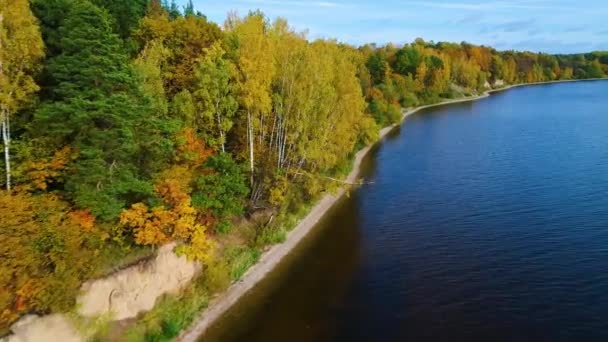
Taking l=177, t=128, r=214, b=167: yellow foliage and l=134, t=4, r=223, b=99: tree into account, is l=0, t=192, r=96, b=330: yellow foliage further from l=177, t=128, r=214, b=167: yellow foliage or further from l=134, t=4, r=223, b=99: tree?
l=134, t=4, r=223, b=99: tree

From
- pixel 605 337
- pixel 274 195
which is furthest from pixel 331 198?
pixel 605 337

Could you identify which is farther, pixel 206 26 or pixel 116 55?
pixel 206 26

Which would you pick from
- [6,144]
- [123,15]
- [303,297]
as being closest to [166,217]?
[6,144]

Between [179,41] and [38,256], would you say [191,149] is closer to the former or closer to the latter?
[179,41]

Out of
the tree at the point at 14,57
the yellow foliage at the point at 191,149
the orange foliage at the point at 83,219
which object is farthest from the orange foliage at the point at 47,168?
the yellow foliage at the point at 191,149

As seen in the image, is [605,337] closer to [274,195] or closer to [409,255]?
[409,255]
